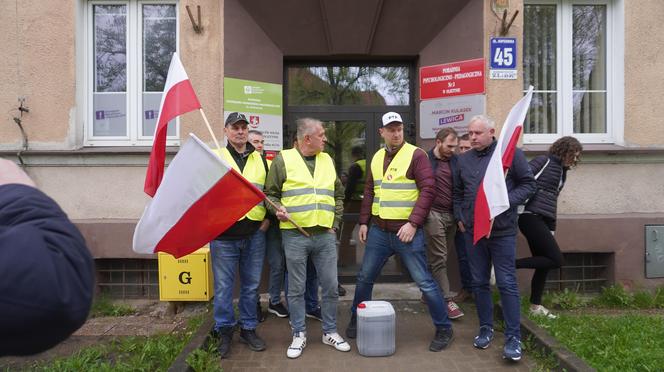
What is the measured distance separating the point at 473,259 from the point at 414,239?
52 centimetres

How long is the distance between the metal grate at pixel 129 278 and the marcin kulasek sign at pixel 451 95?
12.4 feet

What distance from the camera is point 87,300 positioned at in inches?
47.0

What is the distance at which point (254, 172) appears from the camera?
13.3 feet

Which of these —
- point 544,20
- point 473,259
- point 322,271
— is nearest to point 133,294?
point 322,271

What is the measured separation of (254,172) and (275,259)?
98 cm

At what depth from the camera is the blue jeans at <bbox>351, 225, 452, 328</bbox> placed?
13.1ft

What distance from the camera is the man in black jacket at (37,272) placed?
105cm

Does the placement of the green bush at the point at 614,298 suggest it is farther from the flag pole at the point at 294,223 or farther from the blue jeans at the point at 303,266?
the flag pole at the point at 294,223

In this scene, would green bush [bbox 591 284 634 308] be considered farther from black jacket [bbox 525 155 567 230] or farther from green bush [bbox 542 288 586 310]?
black jacket [bbox 525 155 567 230]

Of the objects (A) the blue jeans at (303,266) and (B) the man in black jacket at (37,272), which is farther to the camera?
(A) the blue jeans at (303,266)

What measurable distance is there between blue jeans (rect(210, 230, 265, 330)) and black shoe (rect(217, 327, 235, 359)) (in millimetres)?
41

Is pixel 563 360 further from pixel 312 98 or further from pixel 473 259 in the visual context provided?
pixel 312 98

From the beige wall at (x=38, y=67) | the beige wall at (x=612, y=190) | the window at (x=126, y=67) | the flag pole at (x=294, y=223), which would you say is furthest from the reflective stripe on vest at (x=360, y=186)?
the beige wall at (x=38, y=67)

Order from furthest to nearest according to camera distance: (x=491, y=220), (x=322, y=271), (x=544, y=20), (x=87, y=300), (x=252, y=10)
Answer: (x=544, y=20), (x=252, y=10), (x=322, y=271), (x=491, y=220), (x=87, y=300)
